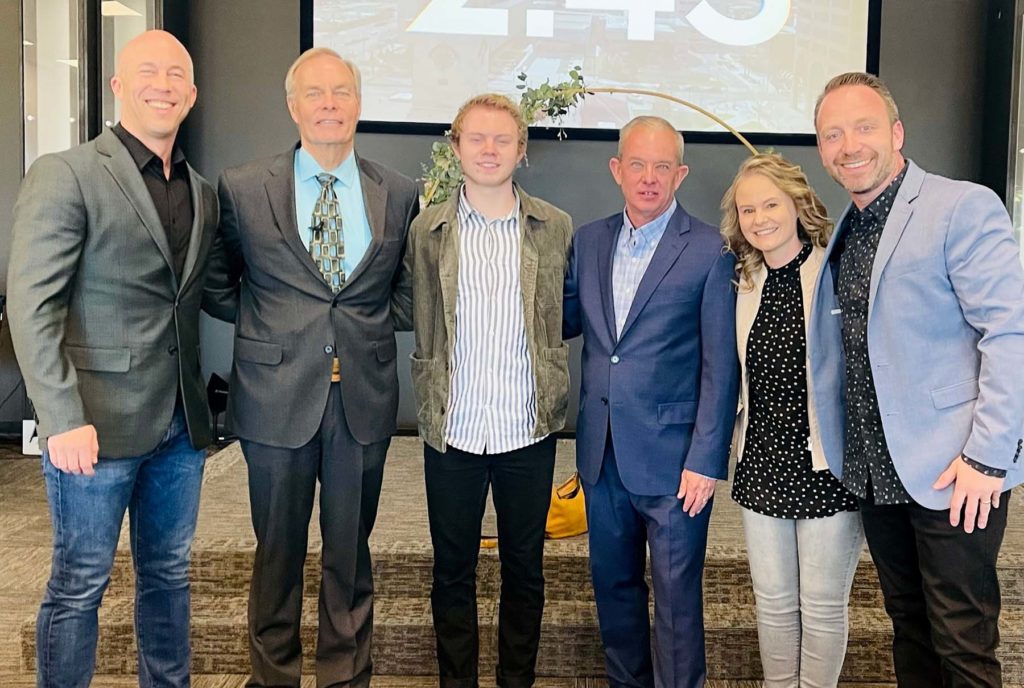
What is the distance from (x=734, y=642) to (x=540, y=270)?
135 centimetres

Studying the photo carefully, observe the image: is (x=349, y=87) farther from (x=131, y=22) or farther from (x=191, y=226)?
(x=131, y=22)

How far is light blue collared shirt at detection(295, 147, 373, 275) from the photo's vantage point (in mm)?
2217

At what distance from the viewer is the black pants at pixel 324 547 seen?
2.20 meters

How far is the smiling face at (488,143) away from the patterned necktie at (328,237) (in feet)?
1.16

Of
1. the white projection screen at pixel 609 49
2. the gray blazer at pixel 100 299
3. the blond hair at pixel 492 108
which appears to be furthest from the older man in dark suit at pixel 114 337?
the white projection screen at pixel 609 49

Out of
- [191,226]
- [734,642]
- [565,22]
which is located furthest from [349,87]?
[565,22]

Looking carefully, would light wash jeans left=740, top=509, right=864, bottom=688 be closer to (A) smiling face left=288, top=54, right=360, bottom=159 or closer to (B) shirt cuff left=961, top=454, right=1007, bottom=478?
(B) shirt cuff left=961, top=454, right=1007, bottom=478

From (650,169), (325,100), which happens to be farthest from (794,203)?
(325,100)

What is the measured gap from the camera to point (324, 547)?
2.28m

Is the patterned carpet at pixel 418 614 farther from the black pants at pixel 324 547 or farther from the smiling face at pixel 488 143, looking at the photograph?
the smiling face at pixel 488 143

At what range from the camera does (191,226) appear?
2068mm

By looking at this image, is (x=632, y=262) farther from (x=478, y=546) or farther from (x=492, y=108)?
(x=478, y=546)

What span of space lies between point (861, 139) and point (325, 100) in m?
1.23

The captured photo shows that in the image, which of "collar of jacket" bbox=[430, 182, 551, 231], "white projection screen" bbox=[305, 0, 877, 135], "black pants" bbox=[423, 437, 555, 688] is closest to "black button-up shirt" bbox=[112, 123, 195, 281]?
"collar of jacket" bbox=[430, 182, 551, 231]
